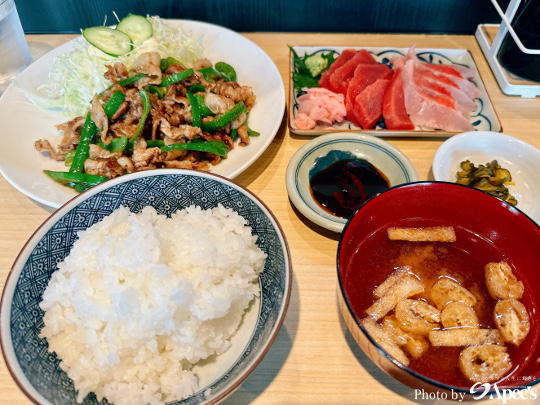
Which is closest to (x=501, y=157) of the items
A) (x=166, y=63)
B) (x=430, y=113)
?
(x=430, y=113)

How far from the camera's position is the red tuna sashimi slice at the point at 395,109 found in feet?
6.86

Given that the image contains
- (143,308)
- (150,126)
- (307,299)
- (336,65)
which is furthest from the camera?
(336,65)

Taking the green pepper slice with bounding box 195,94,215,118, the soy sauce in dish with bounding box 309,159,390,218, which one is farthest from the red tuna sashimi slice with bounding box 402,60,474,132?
the green pepper slice with bounding box 195,94,215,118

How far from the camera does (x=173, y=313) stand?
3.64 feet

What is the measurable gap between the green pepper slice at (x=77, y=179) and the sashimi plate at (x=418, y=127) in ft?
3.39

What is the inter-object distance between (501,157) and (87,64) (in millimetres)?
2365

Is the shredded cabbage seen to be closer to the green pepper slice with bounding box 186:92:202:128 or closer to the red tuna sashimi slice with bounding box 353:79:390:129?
the green pepper slice with bounding box 186:92:202:128

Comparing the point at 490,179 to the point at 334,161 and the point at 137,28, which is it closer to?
the point at 334,161

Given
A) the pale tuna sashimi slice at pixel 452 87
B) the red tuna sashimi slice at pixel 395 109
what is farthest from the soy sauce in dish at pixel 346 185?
the pale tuna sashimi slice at pixel 452 87

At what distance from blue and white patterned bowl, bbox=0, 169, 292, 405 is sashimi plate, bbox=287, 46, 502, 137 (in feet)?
2.69

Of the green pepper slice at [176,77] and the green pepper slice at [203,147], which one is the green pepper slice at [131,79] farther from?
the green pepper slice at [203,147]

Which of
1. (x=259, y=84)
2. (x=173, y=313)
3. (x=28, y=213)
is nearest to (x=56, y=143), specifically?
(x=28, y=213)

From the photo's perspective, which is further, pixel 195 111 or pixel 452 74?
pixel 452 74

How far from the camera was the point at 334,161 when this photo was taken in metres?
1.91
